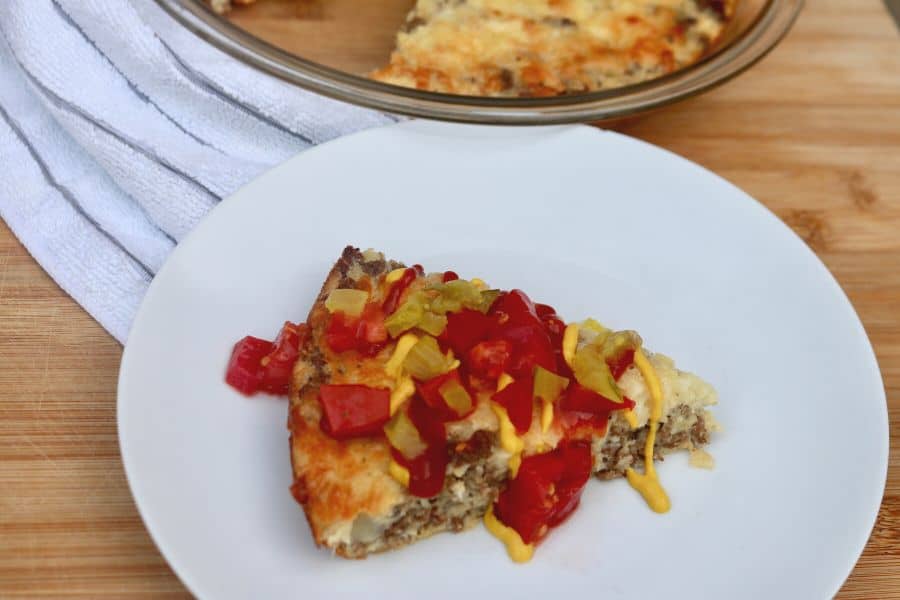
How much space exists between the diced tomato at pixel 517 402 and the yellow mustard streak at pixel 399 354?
20 centimetres

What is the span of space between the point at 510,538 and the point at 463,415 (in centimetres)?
27

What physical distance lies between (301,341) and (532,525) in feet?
2.12

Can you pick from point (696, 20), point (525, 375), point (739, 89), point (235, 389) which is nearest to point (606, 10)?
point (696, 20)

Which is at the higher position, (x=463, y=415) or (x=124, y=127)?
(x=124, y=127)

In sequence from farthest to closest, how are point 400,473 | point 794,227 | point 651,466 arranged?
point 794,227
point 651,466
point 400,473

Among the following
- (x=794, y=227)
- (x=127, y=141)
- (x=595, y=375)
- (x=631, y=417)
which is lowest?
(x=794, y=227)

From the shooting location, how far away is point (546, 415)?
203 cm

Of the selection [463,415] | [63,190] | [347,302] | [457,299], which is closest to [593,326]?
[457,299]

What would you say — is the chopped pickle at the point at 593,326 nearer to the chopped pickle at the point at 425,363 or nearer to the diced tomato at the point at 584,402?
the diced tomato at the point at 584,402

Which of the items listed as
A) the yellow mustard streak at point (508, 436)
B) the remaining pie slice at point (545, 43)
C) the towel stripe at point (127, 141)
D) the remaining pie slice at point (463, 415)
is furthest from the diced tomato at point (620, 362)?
the towel stripe at point (127, 141)

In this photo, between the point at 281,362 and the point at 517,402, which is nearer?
the point at 517,402

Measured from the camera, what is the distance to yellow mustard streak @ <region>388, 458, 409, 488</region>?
1952 millimetres

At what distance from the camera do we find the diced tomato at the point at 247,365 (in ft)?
7.09

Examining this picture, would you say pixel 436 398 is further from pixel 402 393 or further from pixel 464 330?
pixel 464 330
